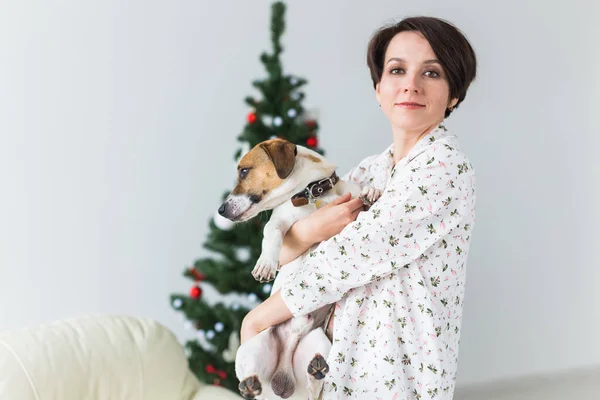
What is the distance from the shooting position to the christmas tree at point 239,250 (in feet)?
9.04

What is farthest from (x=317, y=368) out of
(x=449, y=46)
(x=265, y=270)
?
(x=449, y=46)

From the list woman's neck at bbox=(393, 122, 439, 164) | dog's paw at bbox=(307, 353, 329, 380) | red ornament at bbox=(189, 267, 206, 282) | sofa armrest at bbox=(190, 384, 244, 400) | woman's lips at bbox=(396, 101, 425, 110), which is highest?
woman's lips at bbox=(396, 101, 425, 110)

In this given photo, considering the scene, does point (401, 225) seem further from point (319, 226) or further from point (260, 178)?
point (260, 178)

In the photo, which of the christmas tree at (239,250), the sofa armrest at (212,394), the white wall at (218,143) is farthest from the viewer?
the white wall at (218,143)

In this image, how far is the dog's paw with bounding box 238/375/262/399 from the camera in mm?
1483

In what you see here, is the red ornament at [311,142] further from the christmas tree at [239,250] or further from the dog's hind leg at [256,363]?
the dog's hind leg at [256,363]

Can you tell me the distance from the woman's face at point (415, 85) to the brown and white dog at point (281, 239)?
21cm

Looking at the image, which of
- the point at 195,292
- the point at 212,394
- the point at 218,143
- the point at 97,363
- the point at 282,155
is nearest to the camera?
the point at 282,155

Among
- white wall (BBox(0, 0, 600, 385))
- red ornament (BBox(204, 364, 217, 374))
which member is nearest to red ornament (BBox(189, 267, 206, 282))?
red ornament (BBox(204, 364, 217, 374))

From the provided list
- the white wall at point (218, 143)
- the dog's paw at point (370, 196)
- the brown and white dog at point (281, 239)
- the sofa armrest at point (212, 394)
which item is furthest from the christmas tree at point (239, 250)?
the dog's paw at point (370, 196)

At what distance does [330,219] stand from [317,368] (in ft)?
1.17

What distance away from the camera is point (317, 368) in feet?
4.88

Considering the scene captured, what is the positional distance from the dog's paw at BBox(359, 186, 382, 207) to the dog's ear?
7.9 inches

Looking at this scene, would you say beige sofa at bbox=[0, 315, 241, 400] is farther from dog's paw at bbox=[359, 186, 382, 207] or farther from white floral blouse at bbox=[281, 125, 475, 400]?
dog's paw at bbox=[359, 186, 382, 207]
